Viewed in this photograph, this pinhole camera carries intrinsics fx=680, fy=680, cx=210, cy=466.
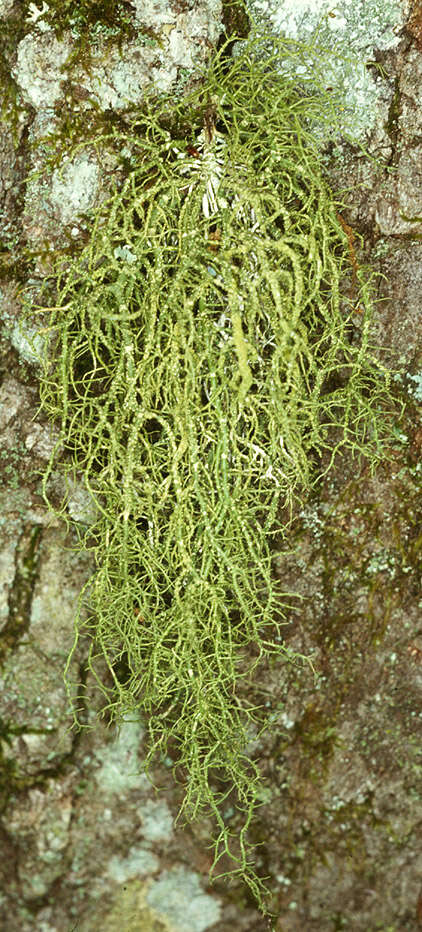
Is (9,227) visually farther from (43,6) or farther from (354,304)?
(354,304)

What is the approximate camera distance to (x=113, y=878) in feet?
3.89

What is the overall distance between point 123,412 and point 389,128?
24.7 inches

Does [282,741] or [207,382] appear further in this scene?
[282,741]

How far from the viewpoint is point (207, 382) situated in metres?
1.05

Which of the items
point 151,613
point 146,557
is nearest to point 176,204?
point 146,557

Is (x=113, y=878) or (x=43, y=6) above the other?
(x=43, y=6)

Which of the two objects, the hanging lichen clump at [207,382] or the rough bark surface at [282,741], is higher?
the hanging lichen clump at [207,382]

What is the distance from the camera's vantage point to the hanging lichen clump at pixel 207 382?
991mm

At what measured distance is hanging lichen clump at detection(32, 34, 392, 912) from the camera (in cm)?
99

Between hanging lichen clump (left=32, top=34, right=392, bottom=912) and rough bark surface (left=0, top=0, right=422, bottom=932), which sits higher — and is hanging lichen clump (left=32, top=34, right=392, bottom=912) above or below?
above

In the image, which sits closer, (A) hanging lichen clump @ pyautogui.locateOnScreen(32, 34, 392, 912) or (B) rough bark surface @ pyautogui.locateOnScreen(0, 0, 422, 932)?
(A) hanging lichen clump @ pyautogui.locateOnScreen(32, 34, 392, 912)

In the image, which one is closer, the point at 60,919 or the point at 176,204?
the point at 176,204

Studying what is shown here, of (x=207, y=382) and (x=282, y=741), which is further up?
(x=207, y=382)

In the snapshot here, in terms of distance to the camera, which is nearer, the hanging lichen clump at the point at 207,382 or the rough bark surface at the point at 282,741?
the hanging lichen clump at the point at 207,382
